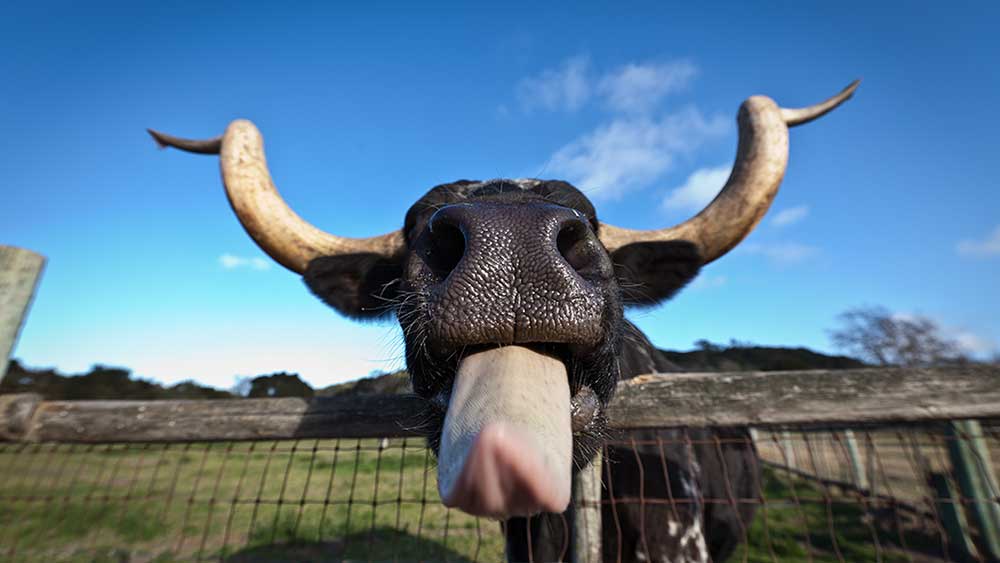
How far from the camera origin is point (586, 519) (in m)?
1.81

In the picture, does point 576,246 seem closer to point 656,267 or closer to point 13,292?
point 656,267

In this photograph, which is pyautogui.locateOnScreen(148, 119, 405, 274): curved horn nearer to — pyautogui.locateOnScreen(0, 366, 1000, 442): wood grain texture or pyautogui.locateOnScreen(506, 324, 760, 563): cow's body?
pyautogui.locateOnScreen(0, 366, 1000, 442): wood grain texture

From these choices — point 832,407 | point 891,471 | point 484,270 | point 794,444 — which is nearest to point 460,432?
point 484,270

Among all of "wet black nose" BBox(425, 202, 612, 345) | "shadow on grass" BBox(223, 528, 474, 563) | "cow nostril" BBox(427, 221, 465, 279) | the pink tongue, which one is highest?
"cow nostril" BBox(427, 221, 465, 279)

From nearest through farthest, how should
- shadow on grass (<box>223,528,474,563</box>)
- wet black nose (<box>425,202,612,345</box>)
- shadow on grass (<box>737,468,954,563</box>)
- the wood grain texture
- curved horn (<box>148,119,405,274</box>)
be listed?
1. wet black nose (<box>425,202,612,345</box>)
2. the wood grain texture
3. curved horn (<box>148,119,405,274</box>)
4. shadow on grass (<box>223,528,474,563</box>)
5. shadow on grass (<box>737,468,954,563</box>)

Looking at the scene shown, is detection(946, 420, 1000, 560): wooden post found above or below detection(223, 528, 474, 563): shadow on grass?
above

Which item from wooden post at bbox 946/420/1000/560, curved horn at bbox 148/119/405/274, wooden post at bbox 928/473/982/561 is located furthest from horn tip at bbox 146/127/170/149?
wooden post at bbox 928/473/982/561

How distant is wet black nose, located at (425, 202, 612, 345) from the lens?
3.61 ft

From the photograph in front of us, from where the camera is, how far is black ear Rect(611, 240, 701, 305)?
237 cm

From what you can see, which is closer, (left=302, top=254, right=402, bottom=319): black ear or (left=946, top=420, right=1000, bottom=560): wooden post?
(left=302, top=254, right=402, bottom=319): black ear

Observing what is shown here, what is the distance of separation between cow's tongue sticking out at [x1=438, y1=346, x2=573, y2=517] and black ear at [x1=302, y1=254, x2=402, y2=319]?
5.09 ft

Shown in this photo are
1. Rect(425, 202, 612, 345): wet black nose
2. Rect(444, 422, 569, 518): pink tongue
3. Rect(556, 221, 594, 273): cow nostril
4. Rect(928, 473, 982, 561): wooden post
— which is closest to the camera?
Rect(444, 422, 569, 518): pink tongue

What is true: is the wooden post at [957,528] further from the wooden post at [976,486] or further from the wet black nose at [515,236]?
the wet black nose at [515,236]

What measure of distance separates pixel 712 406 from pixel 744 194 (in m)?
1.18
